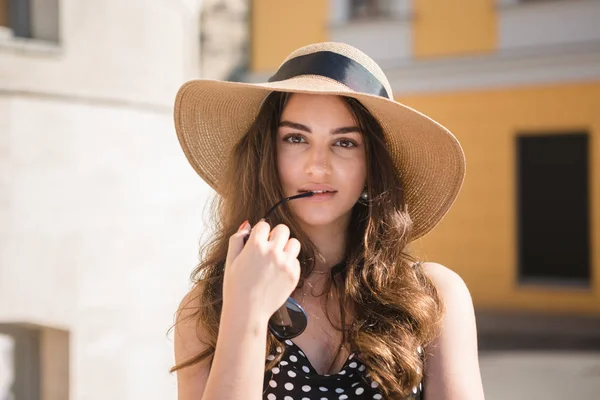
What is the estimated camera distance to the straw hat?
1.96 meters

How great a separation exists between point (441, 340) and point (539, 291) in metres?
9.29

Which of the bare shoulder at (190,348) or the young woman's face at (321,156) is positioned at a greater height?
the young woman's face at (321,156)

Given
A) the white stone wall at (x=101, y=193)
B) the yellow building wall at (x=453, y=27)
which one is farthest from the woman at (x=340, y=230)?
the yellow building wall at (x=453, y=27)

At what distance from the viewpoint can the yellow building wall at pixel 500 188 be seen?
10.5 meters

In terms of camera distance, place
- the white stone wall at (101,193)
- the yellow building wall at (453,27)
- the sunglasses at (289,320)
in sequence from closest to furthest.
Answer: the sunglasses at (289,320), the white stone wall at (101,193), the yellow building wall at (453,27)

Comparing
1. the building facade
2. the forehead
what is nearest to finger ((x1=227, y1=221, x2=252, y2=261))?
the forehead

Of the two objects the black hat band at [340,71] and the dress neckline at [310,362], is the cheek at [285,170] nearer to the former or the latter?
the black hat band at [340,71]

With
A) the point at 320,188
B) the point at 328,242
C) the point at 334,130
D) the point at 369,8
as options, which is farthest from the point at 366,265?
the point at 369,8

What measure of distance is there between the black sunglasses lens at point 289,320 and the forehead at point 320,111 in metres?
0.49

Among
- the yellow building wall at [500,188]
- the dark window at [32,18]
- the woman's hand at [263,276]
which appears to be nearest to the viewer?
the woman's hand at [263,276]

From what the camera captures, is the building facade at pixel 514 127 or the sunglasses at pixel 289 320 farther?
the building facade at pixel 514 127

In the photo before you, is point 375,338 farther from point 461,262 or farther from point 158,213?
point 461,262

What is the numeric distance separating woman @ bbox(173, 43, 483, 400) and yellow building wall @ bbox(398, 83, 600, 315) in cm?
857

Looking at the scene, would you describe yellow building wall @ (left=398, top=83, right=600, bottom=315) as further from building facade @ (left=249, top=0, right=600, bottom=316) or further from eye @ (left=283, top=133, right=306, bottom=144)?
eye @ (left=283, top=133, right=306, bottom=144)
